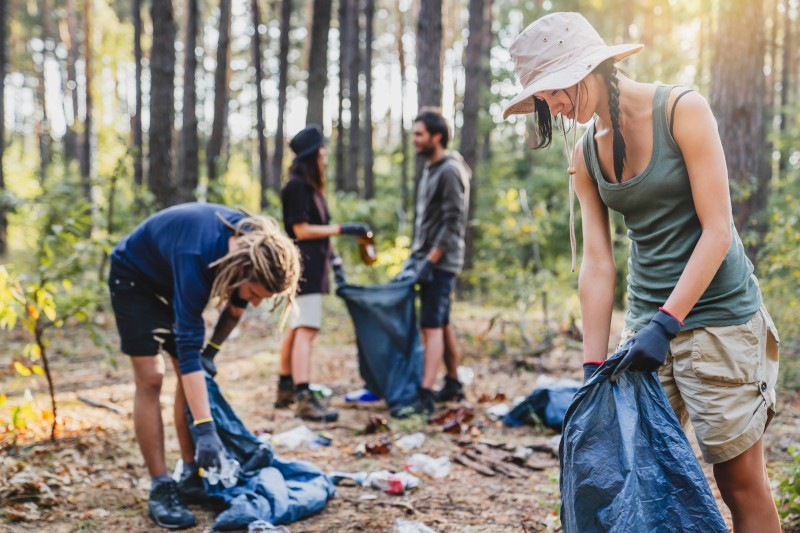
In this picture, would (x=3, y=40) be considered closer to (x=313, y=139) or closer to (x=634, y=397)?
(x=313, y=139)

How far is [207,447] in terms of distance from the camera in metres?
2.59

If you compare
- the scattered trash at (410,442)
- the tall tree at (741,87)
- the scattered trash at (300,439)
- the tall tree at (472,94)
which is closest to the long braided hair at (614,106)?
the scattered trash at (410,442)

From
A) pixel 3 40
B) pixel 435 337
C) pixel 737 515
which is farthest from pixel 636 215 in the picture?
pixel 3 40

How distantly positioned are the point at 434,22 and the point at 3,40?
490 inches

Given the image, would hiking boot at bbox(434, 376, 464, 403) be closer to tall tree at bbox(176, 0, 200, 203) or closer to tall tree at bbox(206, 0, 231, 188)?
tall tree at bbox(176, 0, 200, 203)

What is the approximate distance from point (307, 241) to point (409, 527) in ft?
8.28

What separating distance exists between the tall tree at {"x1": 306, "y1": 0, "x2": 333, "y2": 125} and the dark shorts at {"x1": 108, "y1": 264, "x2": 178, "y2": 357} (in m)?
6.78

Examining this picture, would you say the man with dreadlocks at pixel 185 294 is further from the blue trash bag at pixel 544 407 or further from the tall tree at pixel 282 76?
the tall tree at pixel 282 76

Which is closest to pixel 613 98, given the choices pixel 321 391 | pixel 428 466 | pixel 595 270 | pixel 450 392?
pixel 595 270

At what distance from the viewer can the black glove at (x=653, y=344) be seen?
1.70 m

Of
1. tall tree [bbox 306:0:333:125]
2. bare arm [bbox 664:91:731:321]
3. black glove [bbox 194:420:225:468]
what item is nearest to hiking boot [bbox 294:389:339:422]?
black glove [bbox 194:420:225:468]

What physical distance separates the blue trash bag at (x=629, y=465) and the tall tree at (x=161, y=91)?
694 cm

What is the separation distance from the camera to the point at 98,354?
6.81 metres

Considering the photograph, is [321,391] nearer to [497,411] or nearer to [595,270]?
→ [497,411]
